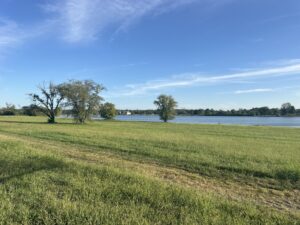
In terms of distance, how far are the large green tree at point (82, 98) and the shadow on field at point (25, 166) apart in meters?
42.4

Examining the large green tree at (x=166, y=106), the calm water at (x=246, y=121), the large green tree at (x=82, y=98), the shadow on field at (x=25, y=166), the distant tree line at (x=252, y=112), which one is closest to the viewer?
the shadow on field at (x=25, y=166)

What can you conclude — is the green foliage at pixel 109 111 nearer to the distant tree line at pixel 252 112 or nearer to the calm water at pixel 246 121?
the calm water at pixel 246 121

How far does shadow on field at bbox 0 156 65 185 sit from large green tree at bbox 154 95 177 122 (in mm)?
73377

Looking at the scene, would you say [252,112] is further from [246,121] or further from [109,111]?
[109,111]

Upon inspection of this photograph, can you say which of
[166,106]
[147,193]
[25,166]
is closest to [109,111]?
[166,106]

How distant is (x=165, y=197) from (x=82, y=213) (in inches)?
71.6

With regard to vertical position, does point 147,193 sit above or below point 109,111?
below

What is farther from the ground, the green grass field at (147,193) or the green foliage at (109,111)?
the green foliage at (109,111)

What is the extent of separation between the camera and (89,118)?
179ft

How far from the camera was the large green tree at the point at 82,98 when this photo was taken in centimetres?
5225

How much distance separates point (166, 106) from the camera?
274ft

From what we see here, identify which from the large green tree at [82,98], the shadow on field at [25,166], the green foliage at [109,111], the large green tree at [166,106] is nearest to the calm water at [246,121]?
the large green tree at [166,106]

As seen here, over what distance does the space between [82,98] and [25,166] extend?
4359 centimetres

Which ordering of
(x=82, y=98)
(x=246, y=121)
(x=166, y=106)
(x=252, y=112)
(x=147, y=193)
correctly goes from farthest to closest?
(x=252, y=112), (x=246, y=121), (x=166, y=106), (x=82, y=98), (x=147, y=193)
